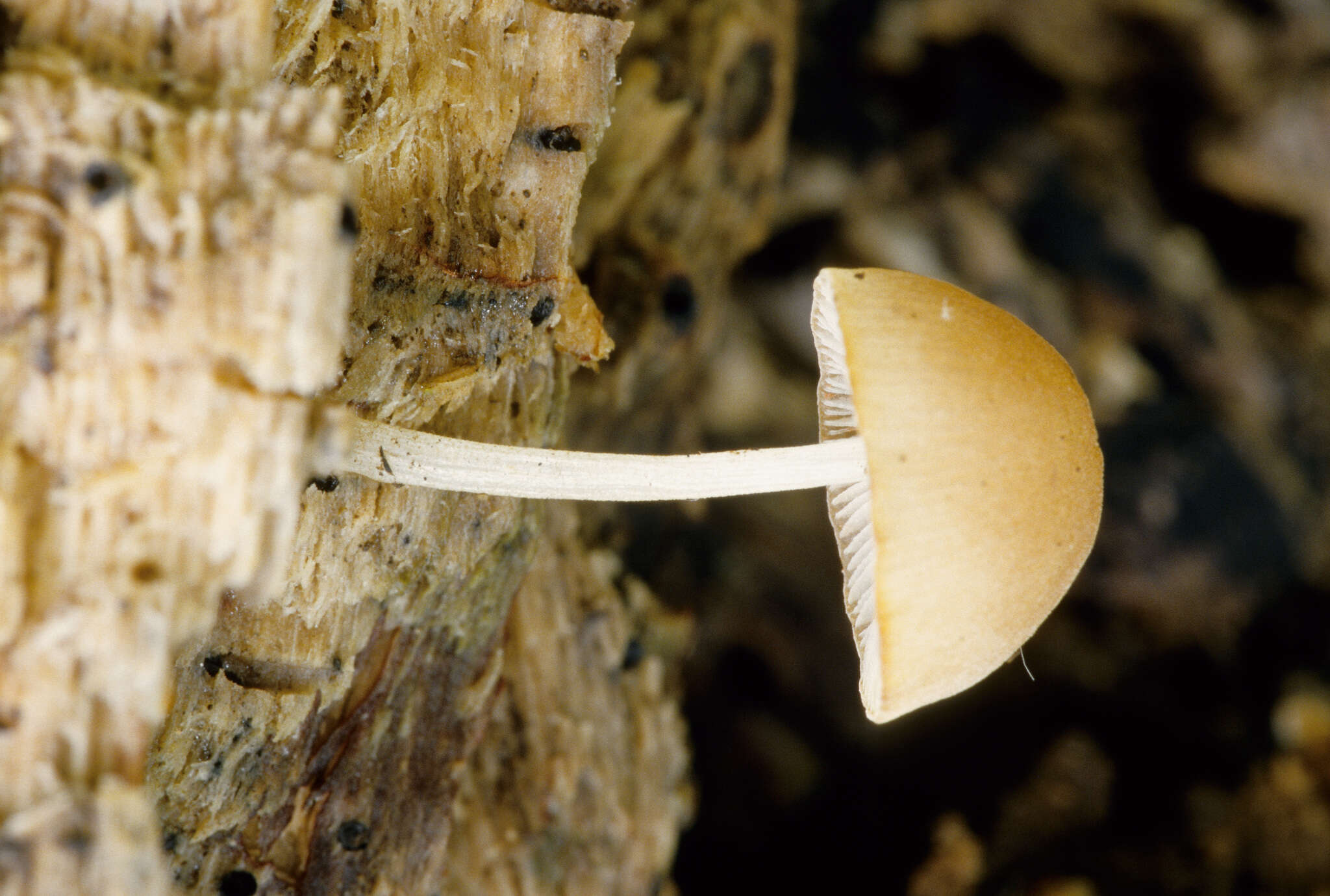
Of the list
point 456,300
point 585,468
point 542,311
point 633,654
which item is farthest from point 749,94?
point 633,654

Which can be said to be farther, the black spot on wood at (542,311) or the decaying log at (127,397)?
the black spot on wood at (542,311)

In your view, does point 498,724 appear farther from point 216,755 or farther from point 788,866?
point 788,866

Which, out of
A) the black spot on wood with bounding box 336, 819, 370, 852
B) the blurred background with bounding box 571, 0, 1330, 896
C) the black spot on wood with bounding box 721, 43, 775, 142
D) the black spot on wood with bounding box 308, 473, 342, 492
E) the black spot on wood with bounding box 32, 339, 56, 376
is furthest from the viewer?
the blurred background with bounding box 571, 0, 1330, 896

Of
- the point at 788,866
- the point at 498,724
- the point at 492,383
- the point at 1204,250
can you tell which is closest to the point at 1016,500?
the point at 492,383

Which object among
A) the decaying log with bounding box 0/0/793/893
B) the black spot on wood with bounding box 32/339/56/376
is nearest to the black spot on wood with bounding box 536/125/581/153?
the decaying log with bounding box 0/0/793/893

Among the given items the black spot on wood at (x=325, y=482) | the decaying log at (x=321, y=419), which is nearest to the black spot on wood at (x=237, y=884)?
the decaying log at (x=321, y=419)

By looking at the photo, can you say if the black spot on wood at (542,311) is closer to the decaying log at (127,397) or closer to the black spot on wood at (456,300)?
the black spot on wood at (456,300)

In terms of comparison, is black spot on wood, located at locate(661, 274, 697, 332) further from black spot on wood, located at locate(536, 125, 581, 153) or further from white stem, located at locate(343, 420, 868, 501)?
white stem, located at locate(343, 420, 868, 501)
